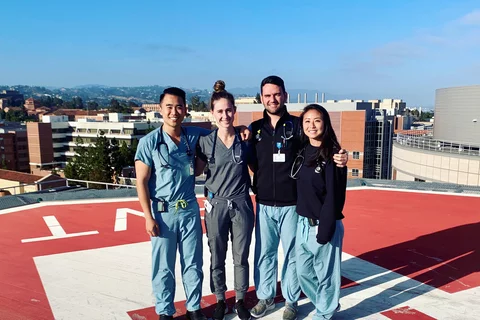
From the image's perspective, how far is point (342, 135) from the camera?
167 feet

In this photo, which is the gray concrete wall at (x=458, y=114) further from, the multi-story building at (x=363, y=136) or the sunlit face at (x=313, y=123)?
the multi-story building at (x=363, y=136)

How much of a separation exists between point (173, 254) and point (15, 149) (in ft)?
245

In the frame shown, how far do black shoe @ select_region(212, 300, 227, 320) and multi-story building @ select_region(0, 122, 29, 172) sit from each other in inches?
2808

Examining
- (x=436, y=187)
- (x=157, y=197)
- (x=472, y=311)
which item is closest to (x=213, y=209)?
(x=157, y=197)

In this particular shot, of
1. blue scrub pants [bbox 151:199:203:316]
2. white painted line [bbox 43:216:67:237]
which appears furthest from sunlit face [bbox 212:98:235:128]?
white painted line [bbox 43:216:67:237]

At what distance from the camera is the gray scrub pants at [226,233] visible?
3309 mm

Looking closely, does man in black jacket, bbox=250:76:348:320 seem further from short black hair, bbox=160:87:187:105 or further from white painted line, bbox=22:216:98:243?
white painted line, bbox=22:216:98:243

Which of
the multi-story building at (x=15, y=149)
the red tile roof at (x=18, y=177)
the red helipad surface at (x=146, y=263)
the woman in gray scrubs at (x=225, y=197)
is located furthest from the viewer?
the multi-story building at (x=15, y=149)

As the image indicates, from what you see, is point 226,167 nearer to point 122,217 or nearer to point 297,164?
point 297,164

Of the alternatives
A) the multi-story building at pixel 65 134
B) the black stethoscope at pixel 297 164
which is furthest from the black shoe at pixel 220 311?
the multi-story building at pixel 65 134

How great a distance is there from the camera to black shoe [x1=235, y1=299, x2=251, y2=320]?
3318 mm

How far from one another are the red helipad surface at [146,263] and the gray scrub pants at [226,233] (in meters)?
0.42

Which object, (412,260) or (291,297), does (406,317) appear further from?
(412,260)

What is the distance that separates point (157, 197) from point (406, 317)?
94.4 inches
